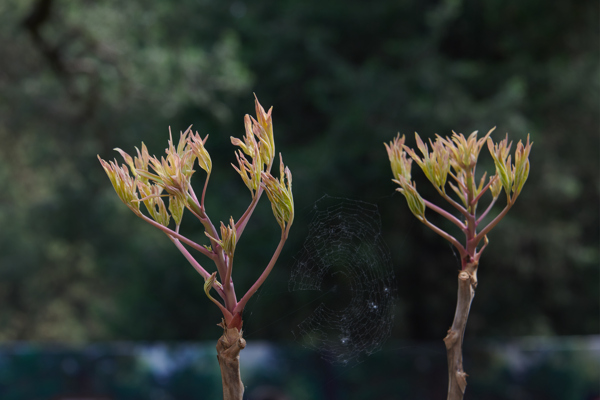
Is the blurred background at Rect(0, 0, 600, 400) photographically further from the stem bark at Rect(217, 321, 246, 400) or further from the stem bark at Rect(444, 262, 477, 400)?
the stem bark at Rect(217, 321, 246, 400)

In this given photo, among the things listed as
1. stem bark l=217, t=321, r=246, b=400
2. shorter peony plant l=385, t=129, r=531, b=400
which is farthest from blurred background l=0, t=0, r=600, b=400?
stem bark l=217, t=321, r=246, b=400

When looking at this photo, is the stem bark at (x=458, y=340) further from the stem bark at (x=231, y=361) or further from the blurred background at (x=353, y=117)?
the blurred background at (x=353, y=117)

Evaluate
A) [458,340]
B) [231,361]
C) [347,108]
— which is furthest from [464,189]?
[347,108]

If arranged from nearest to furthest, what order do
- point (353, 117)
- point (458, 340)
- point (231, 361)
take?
1. point (231, 361)
2. point (458, 340)
3. point (353, 117)

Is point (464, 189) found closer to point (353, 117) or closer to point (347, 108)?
point (353, 117)

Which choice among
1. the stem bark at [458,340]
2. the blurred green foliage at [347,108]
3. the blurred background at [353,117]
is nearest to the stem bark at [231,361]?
the stem bark at [458,340]

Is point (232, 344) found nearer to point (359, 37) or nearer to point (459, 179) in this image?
point (459, 179)

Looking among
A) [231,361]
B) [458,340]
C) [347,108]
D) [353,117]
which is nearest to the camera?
[231,361]
